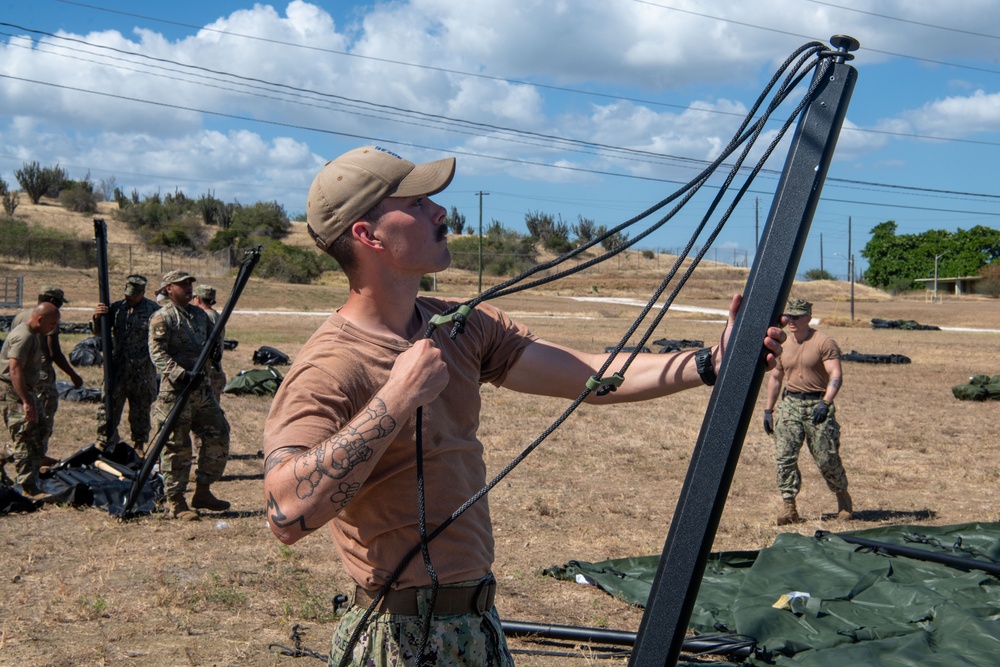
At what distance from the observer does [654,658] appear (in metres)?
2.00

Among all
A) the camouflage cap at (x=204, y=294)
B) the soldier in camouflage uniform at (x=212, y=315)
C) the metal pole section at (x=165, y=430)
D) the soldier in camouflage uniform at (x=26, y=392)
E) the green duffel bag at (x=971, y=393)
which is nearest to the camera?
the metal pole section at (x=165, y=430)

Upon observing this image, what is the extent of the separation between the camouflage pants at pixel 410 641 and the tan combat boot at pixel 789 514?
695cm

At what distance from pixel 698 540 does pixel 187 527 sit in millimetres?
7103

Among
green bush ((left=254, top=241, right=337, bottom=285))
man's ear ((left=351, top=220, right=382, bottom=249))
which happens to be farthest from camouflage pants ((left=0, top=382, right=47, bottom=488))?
green bush ((left=254, top=241, right=337, bottom=285))

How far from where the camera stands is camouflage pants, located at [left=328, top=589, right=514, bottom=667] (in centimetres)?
→ 220

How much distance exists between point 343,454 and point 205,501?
7356 mm

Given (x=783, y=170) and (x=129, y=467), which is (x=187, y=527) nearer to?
(x=129, y=467)

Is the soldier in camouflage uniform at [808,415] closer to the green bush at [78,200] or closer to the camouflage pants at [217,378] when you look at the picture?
the camouflage pants at [217,378]

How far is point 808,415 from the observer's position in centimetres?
879

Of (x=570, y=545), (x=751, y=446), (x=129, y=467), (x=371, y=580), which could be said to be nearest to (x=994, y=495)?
(x=751, y=446)

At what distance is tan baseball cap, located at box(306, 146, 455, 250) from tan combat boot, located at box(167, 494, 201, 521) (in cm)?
693

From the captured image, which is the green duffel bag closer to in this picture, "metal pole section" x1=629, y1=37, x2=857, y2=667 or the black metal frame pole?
the black metal frame pole

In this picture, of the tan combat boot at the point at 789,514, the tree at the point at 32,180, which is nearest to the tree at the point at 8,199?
the tree at the point at 32,180

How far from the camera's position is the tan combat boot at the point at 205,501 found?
8.70 m
